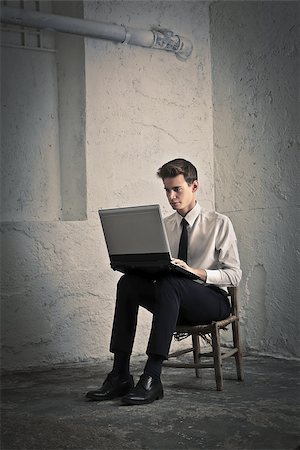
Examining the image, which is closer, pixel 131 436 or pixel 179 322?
pixel 131 436

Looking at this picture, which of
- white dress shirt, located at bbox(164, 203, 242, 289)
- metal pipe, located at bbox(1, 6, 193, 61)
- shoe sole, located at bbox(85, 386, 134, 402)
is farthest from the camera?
metal pipe, located at bbox(1, 6, 193, 61)

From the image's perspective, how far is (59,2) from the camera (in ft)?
14.0

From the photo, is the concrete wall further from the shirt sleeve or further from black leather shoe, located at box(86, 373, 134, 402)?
black leather shoe, located at box(86, 373, 134, 402)

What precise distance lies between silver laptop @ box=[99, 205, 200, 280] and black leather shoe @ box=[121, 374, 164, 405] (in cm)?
52

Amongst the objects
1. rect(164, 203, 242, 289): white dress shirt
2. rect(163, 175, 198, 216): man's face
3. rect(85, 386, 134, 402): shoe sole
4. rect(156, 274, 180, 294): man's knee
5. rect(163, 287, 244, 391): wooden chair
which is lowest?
rect(85, 386, 134, 402): shoe sole

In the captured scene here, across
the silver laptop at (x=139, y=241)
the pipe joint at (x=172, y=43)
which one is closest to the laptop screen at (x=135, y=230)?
the silver laptop at (x=139, y=241)

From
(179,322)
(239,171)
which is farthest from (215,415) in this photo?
(239,171)

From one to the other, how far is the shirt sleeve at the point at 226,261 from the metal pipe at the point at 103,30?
1.70 meters

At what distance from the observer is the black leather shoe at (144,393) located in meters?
2.76

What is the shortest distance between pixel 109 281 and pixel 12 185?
94 centimetres

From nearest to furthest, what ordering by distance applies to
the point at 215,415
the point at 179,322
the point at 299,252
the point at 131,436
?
1. the point at 131,436
2. the point at 215,415
3. the point at 179,322
4. the point at 299,252

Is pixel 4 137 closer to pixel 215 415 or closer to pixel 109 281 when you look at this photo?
pixel 109 281

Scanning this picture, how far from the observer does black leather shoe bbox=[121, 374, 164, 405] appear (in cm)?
276

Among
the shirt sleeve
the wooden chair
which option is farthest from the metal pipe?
the wooden chair
